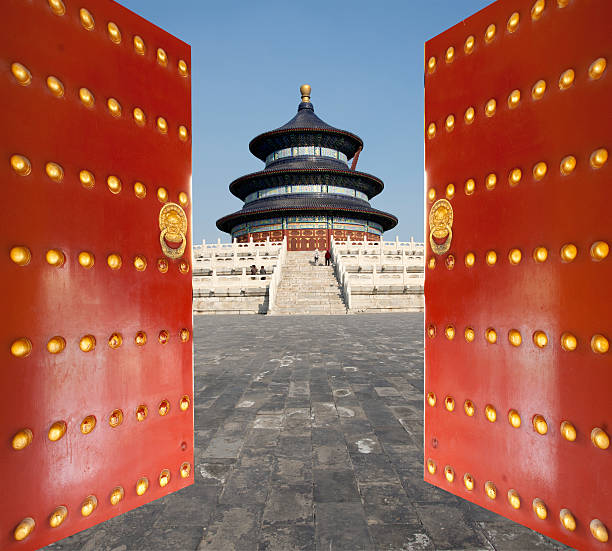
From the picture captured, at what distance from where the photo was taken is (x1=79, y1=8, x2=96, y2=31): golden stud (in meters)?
1.58

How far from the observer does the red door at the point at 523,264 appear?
4.45 ft

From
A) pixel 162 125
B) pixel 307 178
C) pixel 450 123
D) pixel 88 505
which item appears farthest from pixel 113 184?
pixel 307 178

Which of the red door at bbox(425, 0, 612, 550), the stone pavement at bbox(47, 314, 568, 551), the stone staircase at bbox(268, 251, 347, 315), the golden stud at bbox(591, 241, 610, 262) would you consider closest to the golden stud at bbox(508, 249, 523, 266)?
the red door at bbox(425, 0, 612, 550)

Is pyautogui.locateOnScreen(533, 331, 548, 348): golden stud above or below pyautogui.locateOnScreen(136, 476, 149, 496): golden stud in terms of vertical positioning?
above

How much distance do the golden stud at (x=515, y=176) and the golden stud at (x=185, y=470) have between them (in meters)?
2.31

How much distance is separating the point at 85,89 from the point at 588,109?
83.4 inches

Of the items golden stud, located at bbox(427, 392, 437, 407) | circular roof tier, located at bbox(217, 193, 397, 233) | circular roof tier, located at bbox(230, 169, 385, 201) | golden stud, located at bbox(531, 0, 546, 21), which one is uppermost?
circular roof tier, located at bbox(230, 169, 385, 201)

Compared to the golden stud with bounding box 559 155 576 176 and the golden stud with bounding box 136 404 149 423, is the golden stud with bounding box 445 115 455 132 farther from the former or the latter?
the golden stud with bounding box 136 404 149 423

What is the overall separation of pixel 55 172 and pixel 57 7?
2.32 feet

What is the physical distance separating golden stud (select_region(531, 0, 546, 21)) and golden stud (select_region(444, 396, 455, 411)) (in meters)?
1.86

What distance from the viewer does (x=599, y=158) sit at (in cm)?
132

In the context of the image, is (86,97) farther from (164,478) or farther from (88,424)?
(164,478)

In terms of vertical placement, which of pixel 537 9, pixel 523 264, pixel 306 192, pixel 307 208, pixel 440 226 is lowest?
pixel 523 264

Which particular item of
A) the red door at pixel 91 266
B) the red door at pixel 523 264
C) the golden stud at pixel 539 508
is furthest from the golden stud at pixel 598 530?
the red door at pixel 91 266
